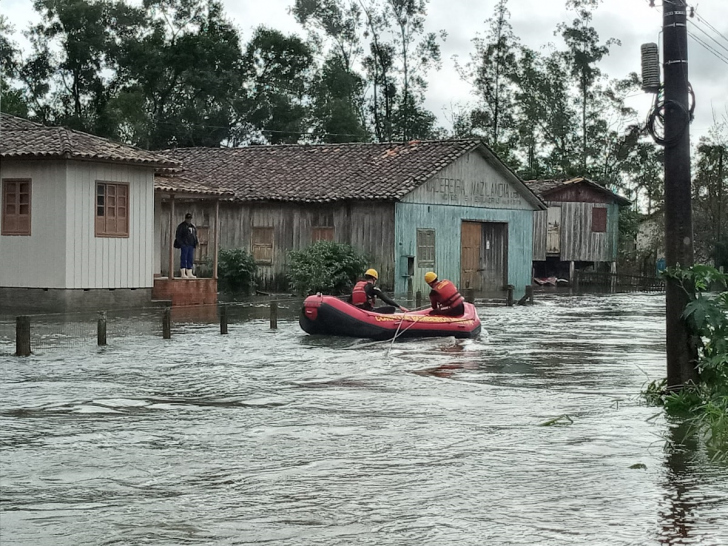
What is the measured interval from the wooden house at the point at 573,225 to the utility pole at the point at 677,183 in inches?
1392

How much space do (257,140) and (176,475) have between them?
4810 cm

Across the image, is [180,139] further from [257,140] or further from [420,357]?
[420,357]

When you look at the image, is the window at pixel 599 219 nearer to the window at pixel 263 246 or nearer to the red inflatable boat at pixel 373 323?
the window at pixel 263 246

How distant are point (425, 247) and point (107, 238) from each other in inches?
490

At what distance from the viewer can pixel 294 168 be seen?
39.6 metres

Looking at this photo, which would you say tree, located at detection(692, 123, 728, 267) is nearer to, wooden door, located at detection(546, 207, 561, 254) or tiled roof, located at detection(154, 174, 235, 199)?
wooden door, located at detection(546, 207, 561, 254)

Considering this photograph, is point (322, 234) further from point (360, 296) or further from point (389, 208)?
point (360, 296)

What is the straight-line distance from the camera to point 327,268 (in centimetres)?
3334

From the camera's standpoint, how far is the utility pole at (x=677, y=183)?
40.8ft

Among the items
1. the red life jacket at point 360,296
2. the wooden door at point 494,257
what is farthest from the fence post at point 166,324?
the wooden door at point 494,257

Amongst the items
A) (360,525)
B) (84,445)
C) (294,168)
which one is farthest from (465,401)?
(294,168)

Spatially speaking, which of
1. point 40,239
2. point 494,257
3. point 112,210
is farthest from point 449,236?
point 40,239

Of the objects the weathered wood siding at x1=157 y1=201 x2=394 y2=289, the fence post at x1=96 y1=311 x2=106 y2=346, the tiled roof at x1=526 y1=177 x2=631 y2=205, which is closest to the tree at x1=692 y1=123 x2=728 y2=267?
the tiled roof at x1=526 y1=177 x2=631 y2=205

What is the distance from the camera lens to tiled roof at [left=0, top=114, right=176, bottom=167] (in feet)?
84.0
